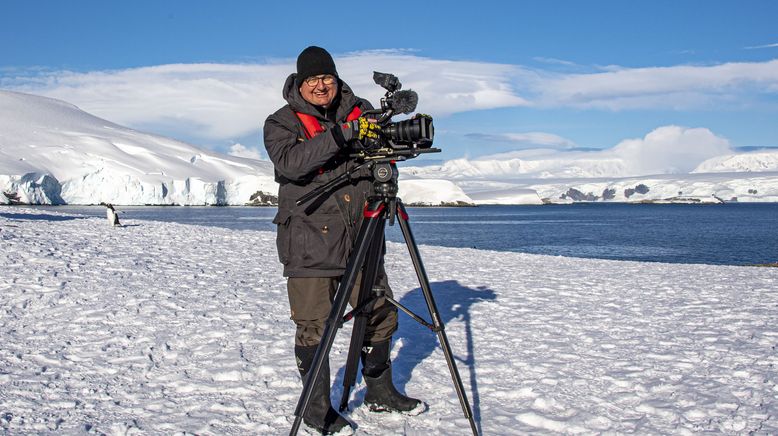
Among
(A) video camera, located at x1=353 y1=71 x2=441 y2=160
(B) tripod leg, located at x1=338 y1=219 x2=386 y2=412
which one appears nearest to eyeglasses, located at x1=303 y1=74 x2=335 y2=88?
(A) video camera, located at x1=353 y1=71 x2=441 y2=160

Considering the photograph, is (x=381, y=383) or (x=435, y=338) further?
(x=435, y=338)

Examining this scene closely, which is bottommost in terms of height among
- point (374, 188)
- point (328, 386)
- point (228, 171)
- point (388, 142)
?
point (328, 386)

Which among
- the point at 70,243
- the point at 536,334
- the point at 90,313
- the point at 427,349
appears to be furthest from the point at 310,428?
the point at 70,243

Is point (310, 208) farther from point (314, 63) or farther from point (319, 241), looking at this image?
point (314, 63)

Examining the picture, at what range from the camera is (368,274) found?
3.28 metres

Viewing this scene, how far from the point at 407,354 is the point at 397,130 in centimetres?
268

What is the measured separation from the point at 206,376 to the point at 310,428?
4.16ft

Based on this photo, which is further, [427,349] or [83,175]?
[83,175]

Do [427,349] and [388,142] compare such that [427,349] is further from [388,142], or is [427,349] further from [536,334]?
[388,142]

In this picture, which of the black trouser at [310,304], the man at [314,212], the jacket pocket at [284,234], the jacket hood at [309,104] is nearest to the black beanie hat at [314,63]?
the man at [314,212]

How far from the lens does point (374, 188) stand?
10.3ft

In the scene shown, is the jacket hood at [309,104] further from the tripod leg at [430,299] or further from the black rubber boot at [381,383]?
the black rubber boot at [381,383]

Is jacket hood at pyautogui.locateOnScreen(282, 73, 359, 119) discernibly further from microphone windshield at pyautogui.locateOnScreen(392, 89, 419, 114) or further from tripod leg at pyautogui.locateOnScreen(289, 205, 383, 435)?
tripod leg at pyautogui.locateOnScreen(289, 205, 383, 435)

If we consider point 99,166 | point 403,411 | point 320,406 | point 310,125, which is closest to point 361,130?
point 310,125
